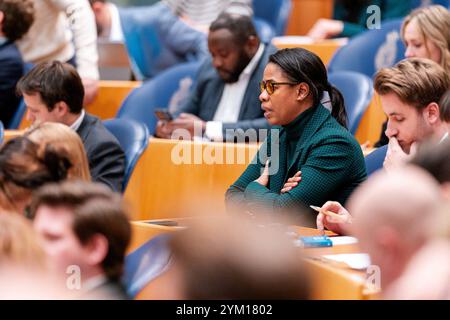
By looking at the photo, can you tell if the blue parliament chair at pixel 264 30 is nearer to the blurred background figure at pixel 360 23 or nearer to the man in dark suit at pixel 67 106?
the blurred background figure at pixel 360 23

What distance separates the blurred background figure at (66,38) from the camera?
4906 mm

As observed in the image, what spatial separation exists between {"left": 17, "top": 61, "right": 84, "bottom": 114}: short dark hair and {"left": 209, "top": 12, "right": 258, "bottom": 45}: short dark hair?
1.01 meters

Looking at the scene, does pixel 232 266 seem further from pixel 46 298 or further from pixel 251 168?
pixel 251 168

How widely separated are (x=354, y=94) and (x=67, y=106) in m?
1.27

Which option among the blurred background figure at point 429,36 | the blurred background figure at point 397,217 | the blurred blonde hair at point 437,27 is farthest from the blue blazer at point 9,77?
the blurred background figure at point 397,217

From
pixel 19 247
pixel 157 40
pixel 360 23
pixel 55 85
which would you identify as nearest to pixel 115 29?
pixel 157 40

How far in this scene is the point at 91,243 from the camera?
1.98 metres

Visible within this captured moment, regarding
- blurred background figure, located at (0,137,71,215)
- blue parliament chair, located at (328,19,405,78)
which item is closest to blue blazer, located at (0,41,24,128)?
blue parliament chair, located at (328,19,405,78)

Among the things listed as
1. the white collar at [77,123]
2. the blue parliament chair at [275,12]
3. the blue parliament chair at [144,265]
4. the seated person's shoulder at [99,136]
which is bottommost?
the blue parliament chair at [275,12]

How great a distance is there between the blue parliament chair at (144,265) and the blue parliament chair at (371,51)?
2631 millimetres

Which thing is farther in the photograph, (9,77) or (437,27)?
(9,77)

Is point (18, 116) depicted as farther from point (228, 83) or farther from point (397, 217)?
point (397, 217)

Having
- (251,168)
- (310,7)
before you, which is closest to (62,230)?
(251,168)
